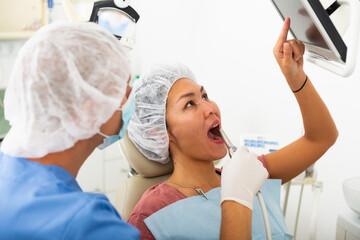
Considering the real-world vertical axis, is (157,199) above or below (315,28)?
below

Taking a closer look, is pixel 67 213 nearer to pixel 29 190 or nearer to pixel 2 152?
pixel 29 190

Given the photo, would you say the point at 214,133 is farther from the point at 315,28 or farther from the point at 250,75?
the point at 250,75

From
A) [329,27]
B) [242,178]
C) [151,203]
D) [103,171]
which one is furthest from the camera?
[103,171]

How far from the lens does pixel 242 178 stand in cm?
127

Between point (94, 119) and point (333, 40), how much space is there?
2.22ft

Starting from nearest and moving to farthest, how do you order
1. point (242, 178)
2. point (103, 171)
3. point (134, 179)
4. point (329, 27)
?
point (329, 27) → point (242, 178) → point (134, 179) → point (103, 171)

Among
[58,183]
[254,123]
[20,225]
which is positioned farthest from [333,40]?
[254,123]

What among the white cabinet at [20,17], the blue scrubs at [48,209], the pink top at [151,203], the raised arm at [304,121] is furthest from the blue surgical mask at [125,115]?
the white cabinet at [20,17]

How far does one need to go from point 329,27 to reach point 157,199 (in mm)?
816

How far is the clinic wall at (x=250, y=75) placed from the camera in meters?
2.04

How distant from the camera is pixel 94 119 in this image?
948 mm

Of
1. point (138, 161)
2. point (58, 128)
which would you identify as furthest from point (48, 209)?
point (138, 161)

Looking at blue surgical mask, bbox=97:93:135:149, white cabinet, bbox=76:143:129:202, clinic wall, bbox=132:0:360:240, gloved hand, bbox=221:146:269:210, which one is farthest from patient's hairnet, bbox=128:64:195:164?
white cabinet, bbox=76:143:129:202

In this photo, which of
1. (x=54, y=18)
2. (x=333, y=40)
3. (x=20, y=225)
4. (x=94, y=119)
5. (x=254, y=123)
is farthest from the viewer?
(x=54, y=18)
